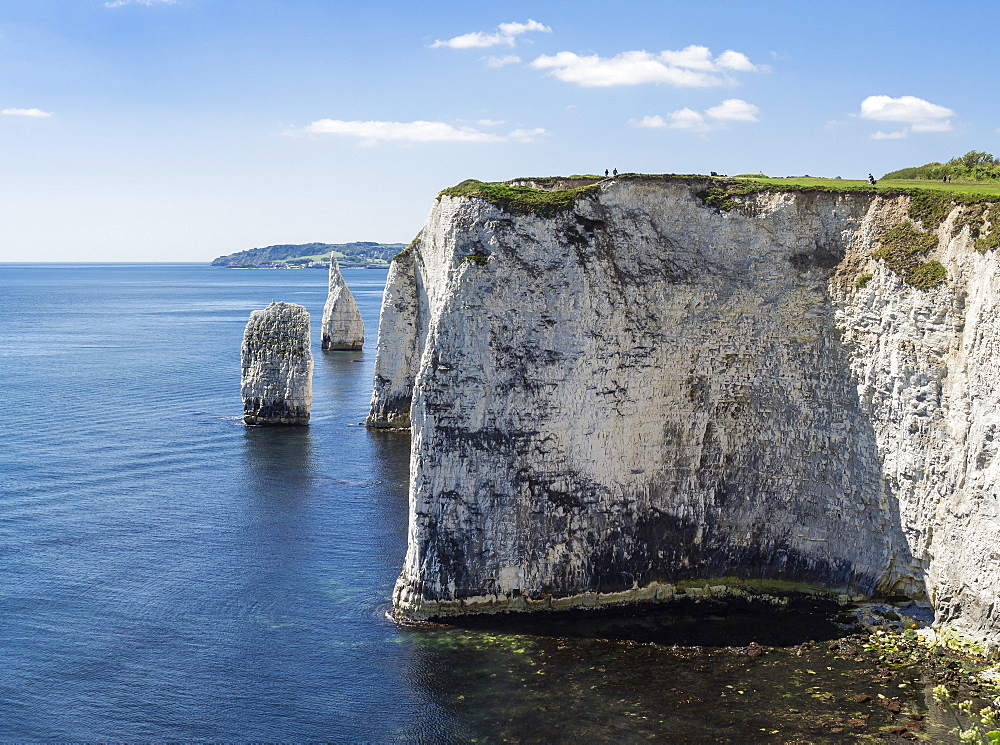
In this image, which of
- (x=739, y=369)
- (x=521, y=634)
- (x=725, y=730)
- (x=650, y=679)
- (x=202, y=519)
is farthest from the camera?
(x=202, y=519)

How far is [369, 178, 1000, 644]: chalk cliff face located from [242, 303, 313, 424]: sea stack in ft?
97.7

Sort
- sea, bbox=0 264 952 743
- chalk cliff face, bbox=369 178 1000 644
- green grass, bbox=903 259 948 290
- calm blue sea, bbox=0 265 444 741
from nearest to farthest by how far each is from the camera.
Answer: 1. sea, bbox=0 264 952 743
2. calm blue sea, bbox=0 265 444 741
3. green grass, bbox=903 259 948 290
4. chalk cliff face, bbox=369 178 1000 644

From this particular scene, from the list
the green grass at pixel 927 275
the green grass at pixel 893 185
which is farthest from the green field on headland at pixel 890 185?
the green grass at pixel 927 275

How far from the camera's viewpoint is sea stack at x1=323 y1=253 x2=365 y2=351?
10312 centimetres

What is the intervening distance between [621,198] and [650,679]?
51.7ft

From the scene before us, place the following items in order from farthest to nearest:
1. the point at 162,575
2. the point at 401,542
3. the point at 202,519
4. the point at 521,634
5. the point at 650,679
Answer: the point at 202,519
the point at 401,542
the point at 162,575
the point at 521,634
the point at 650,679

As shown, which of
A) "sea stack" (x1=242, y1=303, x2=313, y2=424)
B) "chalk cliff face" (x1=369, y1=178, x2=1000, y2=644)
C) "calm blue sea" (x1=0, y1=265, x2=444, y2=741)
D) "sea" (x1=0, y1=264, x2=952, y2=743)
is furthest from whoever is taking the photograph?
"sea stack" (x1=242, y1=303, x2=313, y2=424)

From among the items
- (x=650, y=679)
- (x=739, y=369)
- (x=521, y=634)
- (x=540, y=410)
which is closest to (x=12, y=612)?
(x=521, y=634)

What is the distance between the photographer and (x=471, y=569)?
29.9 m

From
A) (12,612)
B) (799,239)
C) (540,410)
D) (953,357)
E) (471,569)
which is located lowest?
(12,612)

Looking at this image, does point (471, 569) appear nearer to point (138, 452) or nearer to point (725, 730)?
point (725, 730)

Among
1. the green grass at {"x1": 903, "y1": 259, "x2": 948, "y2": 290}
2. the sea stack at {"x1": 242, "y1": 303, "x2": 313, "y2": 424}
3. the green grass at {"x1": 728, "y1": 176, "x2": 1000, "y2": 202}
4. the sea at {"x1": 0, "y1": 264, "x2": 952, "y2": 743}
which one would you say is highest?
the green grass at {"x1": 728, "y1": 176, "x2": 1000, "y2": 202}

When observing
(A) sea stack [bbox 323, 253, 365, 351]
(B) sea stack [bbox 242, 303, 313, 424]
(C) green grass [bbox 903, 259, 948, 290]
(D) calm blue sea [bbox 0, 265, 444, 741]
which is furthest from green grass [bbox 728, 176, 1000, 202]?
(A) sea stack [bbox 323, 253, 365, 351]

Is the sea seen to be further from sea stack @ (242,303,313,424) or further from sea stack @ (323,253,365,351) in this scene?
sea stack @ (323,253,365,351)
